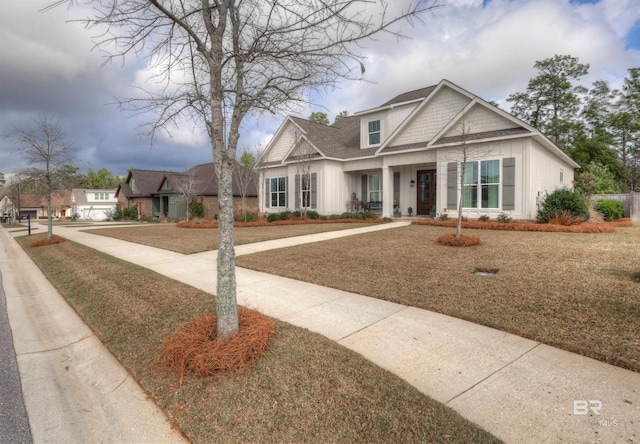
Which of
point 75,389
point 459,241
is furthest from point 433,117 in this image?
point 75,389

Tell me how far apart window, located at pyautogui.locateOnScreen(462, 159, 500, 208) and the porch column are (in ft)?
13.9

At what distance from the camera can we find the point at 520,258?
725 cm

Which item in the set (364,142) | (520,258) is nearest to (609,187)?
(364,142)

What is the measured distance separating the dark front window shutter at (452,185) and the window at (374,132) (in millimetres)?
5748

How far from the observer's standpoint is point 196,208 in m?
28.7

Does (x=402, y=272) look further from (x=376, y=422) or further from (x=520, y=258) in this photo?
(x=376, y=422)

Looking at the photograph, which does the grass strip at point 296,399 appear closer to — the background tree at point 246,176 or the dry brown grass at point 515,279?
the dry brown grass at point 515,279

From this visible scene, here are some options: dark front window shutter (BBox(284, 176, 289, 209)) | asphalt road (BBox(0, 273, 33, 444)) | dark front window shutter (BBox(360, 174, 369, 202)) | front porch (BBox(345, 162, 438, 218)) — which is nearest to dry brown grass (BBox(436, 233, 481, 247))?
front porch (BBox(345, 162, 438, 218))

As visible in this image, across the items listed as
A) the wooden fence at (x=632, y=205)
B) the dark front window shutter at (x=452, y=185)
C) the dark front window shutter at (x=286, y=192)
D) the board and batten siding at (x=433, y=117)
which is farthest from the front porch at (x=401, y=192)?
the wooden fence at (x=632, y=205)

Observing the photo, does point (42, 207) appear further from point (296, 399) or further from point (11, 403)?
point (296, 399)

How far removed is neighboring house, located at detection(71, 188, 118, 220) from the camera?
54969 millimetres

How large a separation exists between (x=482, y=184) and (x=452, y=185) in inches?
48.0

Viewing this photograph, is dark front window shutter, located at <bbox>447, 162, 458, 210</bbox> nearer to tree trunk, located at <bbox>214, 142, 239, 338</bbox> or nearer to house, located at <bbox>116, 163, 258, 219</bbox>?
tree trunk, located at <bbox>214, 142, 239, 338</bbox>

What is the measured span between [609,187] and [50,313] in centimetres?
3021
